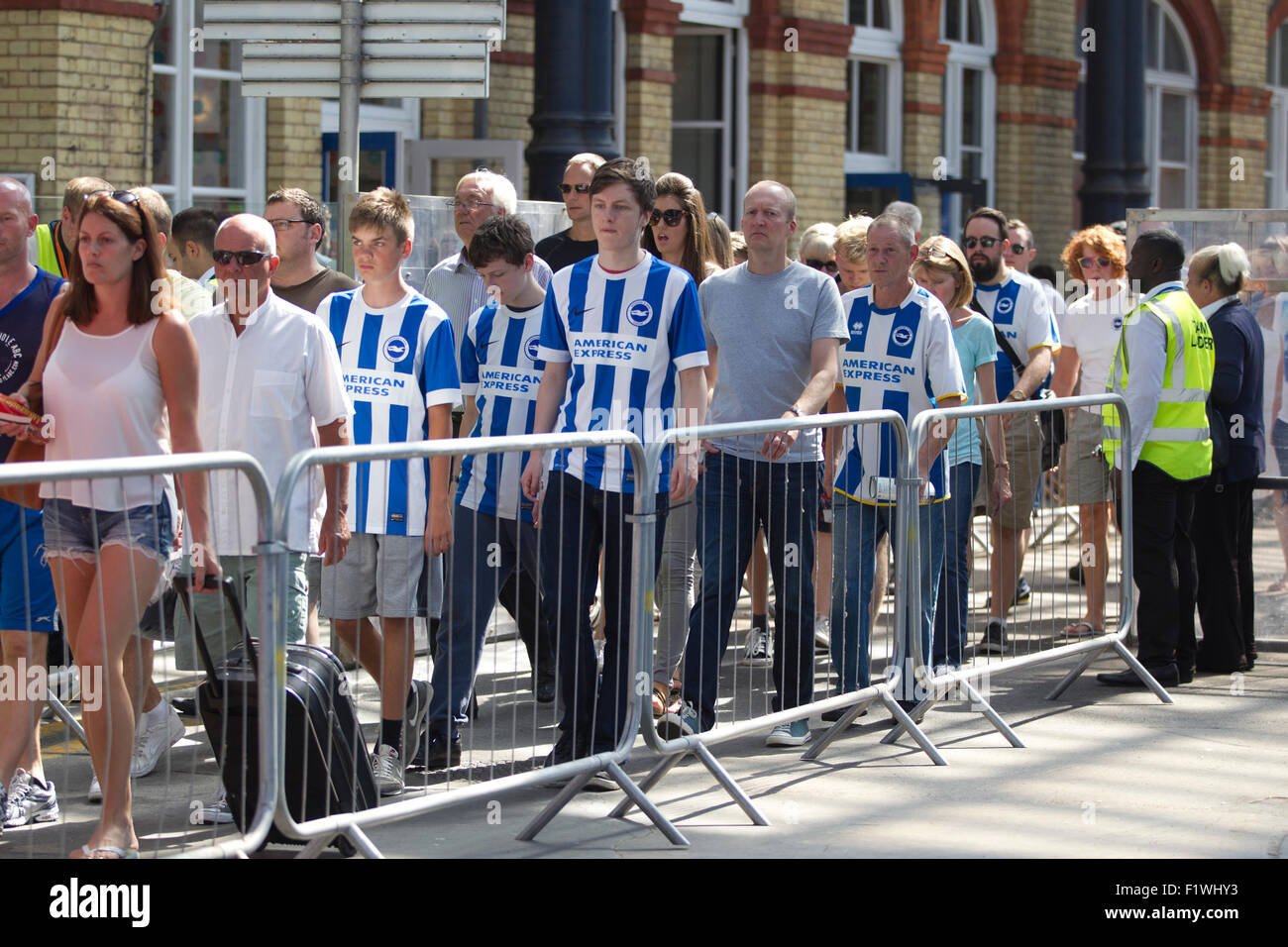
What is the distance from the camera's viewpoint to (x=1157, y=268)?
7.82 meters

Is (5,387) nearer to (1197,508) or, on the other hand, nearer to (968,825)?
(968,825)

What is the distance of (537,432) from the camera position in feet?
19.9

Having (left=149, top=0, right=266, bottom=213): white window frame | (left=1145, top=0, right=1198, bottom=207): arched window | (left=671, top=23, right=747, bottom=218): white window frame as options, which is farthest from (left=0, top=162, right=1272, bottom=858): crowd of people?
(left=1145, top=0, right=1198, bottom=207): arched window

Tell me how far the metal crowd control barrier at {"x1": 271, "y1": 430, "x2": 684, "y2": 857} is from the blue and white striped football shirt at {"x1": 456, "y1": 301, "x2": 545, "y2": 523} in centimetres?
98

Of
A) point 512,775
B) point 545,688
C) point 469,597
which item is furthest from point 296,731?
point 545,688

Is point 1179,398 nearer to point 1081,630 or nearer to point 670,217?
point 1081,630

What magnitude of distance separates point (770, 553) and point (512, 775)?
1.58 metres

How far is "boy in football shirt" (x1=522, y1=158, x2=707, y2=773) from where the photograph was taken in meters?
5.55

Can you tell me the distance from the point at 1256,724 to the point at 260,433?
400cm

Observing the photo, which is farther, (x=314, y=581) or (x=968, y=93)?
(x=968, y=93)

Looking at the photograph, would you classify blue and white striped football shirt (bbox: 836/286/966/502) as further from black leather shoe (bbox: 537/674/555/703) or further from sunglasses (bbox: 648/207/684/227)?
black leather shoe (bbox: 537/674/555/703)

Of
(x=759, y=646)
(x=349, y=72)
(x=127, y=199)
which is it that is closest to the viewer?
(x=127, y=199)

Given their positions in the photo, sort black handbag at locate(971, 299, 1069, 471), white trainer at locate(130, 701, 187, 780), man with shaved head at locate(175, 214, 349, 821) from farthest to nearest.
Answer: black handbag at locate(971, 299, 1069, 471)
white trainer at locate(130, 701, 187, 780)
man with shaved head at locate(175, 214, 349, 821)

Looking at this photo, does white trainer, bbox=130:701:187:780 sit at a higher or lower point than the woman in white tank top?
lower
